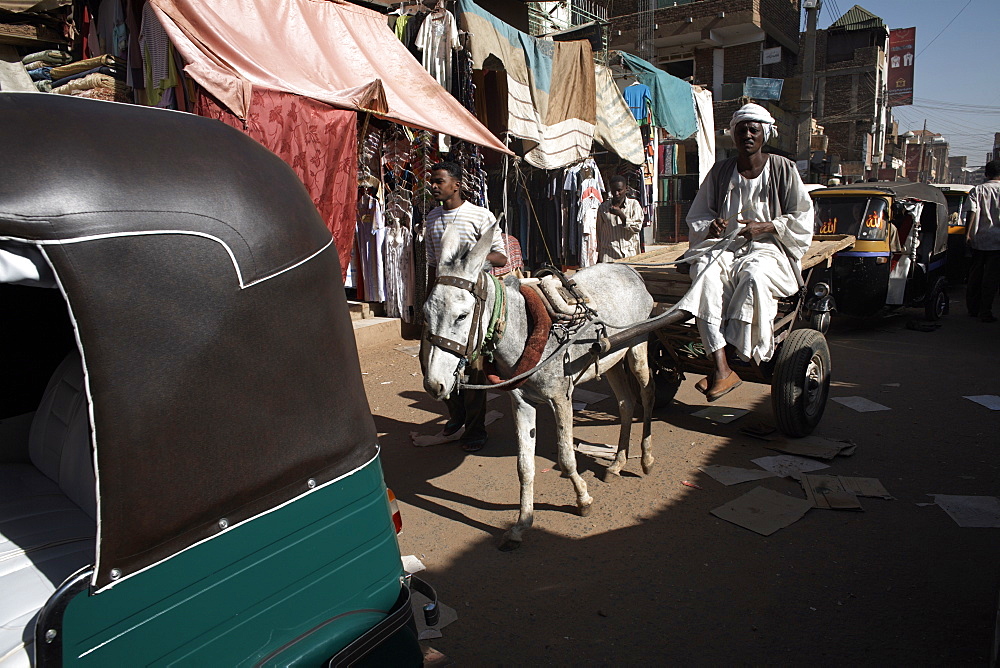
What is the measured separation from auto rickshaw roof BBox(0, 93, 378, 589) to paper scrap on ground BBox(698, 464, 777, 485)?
3.51m

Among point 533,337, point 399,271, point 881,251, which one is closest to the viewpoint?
point 533,337

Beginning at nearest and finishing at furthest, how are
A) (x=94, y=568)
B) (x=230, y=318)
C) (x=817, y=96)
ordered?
(x=94, y=568)
(x=230, y=318)
(x=817, y=96)

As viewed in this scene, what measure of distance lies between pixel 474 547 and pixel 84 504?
217cm

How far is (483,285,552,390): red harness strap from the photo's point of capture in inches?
138

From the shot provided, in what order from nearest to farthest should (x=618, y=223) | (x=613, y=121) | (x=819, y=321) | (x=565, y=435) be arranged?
(x=565, y=435), (x=819, y=321), (x=613, y=121), (x=618, y=223)

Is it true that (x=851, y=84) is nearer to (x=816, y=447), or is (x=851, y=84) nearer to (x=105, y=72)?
(x=816, y=447)

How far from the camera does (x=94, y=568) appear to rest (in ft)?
4.65

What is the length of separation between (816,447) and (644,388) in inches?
59.8

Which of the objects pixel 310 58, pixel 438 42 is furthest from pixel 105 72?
pixel 438 42

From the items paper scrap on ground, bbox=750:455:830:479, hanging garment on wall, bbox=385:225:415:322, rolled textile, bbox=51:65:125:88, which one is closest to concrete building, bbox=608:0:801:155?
hanging garment on wall, bbox=385:225:415:322

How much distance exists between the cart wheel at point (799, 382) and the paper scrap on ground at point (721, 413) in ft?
2.44

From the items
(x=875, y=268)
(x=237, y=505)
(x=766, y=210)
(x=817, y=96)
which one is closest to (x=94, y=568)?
(x=237, y=505)

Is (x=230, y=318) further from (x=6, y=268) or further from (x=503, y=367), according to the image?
(x=503, y=367)

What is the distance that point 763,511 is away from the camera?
3.99 m
